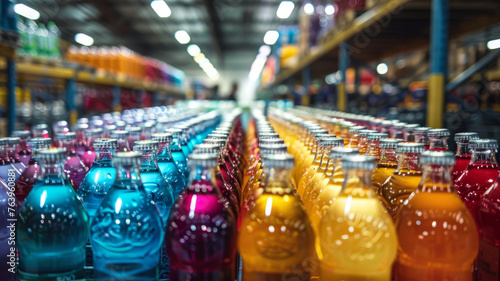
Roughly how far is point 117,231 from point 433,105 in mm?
1809

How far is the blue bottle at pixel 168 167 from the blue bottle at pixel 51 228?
365mm

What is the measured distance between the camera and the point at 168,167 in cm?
135

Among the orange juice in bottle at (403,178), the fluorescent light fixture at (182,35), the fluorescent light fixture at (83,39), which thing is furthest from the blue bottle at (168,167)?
the fluorescent light fixture at (83,39)

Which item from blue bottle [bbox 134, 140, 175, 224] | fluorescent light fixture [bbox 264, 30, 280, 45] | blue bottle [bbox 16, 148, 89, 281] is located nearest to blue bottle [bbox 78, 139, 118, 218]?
blue bottle [bbox 134, 140, 175, 224]

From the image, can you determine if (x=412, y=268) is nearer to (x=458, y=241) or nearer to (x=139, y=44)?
(x=458, y=241)

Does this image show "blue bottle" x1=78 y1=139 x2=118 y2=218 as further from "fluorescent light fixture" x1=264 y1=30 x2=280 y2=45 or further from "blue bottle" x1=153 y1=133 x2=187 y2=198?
"fluorescent light fixture" x1=264 y1=30 x2=280 y2=45

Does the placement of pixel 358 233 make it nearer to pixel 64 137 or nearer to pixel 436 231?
pixel 436 231

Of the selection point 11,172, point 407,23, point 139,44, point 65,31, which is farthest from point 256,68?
point 11,172

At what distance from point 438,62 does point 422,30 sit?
1690 millimetres

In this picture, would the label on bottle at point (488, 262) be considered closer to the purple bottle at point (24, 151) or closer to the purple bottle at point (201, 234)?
the purple bottle at point (201, 234)

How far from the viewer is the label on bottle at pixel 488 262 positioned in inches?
37.8

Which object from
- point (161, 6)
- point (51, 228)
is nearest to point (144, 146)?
point (51, 228)

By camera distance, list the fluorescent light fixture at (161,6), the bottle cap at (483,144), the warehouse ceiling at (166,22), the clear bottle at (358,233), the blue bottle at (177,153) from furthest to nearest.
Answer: the warehouse ceiling at (166,22)
the fluorescent light fixture at (161,6)
the blue bottle at (177,153)
the bottle cap at (483,144)
the clear bottle at (358,233)

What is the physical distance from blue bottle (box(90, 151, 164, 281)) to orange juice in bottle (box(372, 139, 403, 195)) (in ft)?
1.88
